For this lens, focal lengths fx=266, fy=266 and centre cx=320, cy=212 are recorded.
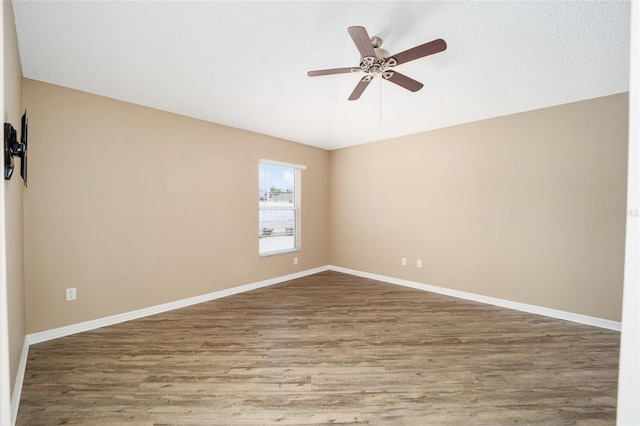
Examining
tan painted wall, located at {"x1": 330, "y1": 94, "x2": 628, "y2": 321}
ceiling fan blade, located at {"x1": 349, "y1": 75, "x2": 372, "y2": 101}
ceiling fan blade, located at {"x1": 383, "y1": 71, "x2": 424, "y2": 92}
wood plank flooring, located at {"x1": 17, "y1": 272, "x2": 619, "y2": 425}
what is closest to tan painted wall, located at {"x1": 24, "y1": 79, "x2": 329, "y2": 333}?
wood plank flooring, located at {"x1": 17, "y1": 272, "x2": 619, "y2": 425}

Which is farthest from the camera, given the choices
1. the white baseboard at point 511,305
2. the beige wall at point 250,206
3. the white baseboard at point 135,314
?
the white baseboard at point 511,305

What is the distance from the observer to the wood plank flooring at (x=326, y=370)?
165 cm

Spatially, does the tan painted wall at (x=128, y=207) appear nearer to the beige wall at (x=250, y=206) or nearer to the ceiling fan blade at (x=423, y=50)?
the beige wall at (x=250, y=206)

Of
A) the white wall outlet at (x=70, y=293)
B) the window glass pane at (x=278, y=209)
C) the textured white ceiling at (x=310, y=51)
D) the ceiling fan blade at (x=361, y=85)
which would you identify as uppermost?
the textured white ceiling at (x=310, y=51)

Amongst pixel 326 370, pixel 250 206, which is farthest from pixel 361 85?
pixel 250 206

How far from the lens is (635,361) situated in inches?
21.4

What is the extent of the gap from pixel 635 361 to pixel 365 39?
1.86 meters

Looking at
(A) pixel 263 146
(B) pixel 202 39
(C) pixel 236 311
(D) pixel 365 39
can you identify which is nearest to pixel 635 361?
(D) pixel 365 39

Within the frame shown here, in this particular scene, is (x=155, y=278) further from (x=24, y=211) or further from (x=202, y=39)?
(x=202, y=39)

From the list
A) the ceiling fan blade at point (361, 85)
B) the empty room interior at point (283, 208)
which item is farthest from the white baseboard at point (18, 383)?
the ceiling fan blade at point (361, 85)

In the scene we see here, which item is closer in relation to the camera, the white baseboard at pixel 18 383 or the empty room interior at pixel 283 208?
the white baseboard at pixel 18 383

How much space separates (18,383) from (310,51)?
3195mm

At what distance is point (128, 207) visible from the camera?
9.80 ft

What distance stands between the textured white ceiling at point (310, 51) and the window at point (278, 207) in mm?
1362
